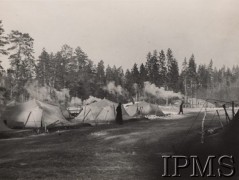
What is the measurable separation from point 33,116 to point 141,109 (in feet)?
52.6

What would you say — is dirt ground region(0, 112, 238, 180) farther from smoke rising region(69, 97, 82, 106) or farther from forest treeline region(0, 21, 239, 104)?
smoke rising region(69, 97, 82, 106)

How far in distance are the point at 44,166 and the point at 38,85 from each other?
2432 inches

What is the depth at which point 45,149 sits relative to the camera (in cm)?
1328

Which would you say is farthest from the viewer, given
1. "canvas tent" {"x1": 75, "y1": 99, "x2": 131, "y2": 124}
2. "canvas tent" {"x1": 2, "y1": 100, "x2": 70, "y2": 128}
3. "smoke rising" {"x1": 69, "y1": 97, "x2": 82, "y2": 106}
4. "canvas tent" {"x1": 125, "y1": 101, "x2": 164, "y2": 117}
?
"smoke rising" {"x1": 69, "y1": 97, "x2": 82, "y2": 106}

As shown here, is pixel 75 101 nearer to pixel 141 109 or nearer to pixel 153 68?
pixel 153 68

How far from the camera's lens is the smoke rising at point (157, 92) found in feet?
269

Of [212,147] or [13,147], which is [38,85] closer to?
[13,147]

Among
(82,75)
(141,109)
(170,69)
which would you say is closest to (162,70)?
(170,69)

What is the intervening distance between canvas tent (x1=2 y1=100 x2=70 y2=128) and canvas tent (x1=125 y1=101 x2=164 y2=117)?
12.7 meters

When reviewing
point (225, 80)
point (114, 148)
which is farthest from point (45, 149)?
point (225, 80)

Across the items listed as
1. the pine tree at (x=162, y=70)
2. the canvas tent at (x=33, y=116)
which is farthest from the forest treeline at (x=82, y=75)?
the canvas tent at (x=33, y=116)

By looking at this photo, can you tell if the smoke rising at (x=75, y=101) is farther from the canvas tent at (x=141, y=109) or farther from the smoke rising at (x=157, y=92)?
the canvas tent at (x=141, y=109)

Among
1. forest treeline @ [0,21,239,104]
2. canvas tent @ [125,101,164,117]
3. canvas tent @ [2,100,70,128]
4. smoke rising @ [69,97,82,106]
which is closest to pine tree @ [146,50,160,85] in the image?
forest treeline @ [0,21,239,104]

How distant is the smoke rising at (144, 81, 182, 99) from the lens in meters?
81.9
